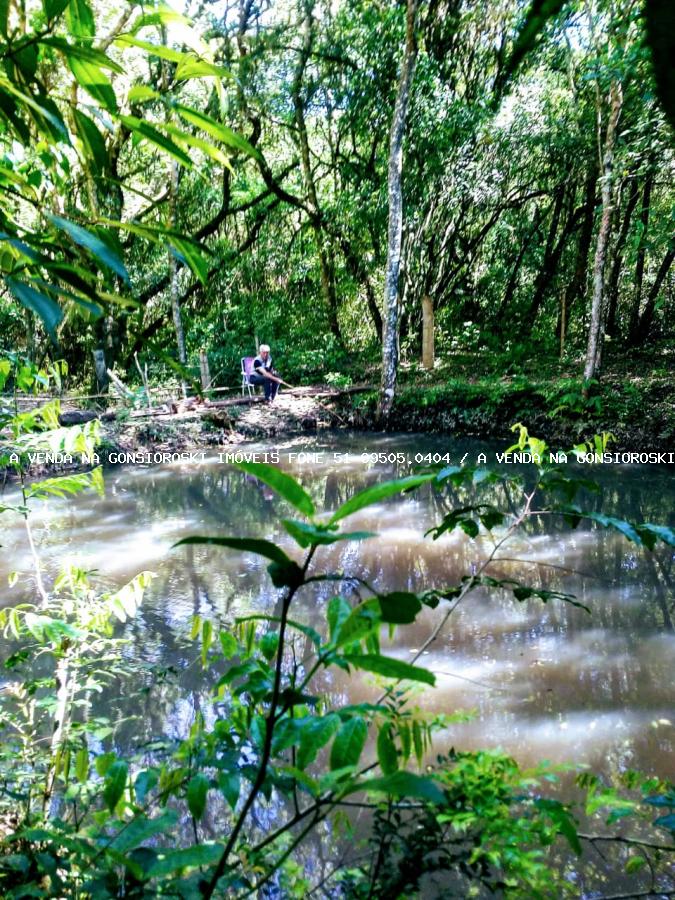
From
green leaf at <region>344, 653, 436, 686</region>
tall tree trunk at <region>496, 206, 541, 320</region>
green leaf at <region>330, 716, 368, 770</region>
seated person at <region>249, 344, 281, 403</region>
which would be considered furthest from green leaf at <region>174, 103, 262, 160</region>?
tall tree trunk at <region>496, 206, 541, 320</region>

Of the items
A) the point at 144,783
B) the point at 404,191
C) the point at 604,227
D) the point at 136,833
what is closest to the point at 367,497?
the point at 136,833

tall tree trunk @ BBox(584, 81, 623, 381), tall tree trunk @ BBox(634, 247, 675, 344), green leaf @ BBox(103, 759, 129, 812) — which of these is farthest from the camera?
tall tree trunk @ BBox(634, 247, 675, 344)

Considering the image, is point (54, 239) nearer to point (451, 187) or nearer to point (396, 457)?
point (396, 457)

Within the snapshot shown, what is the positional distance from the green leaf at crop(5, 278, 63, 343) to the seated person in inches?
435

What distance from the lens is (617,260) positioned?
44.0ft

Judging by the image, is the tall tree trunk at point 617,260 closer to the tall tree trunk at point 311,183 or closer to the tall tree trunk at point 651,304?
the tall tree trunk at point 651,304

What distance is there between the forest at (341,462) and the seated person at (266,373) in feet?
1.22

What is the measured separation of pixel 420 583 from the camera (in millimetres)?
4691

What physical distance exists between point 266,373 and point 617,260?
8.07 metres

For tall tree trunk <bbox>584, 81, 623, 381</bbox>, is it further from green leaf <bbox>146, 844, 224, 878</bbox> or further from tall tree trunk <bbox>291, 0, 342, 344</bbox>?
green leaf <bbox>146, 844, 224, 878</bbox>

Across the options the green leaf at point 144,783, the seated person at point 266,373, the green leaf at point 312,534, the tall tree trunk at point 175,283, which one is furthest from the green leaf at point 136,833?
the seated person at point 266,373

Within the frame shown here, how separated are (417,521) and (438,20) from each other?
1122 centimetres

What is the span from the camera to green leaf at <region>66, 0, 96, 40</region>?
1.91 ft

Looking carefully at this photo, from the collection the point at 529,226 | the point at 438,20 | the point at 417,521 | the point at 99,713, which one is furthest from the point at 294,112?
the point at 99,713
